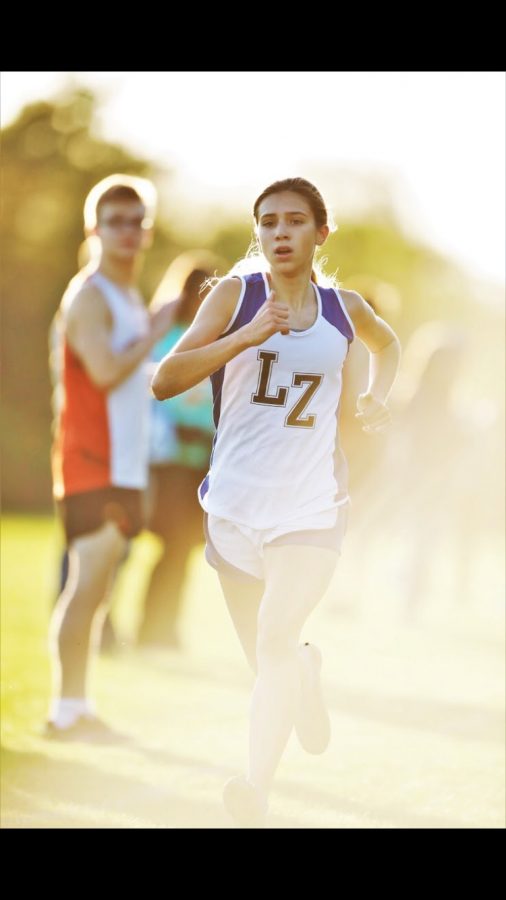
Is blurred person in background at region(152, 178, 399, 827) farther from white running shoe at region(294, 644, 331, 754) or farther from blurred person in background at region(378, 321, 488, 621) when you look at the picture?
blurred person in background at region(378, 321, 488, 621)

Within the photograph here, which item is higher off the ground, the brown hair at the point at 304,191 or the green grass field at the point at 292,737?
the brown hair at the point at 304,191

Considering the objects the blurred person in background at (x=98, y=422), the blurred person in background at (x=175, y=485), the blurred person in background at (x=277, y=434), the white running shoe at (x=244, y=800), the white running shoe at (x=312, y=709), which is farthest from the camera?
the blurred person in background at (x=175, y=485)

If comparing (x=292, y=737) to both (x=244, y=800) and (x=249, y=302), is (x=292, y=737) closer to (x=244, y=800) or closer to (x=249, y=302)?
(x=244, y=800)

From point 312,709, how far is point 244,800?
1.56ft

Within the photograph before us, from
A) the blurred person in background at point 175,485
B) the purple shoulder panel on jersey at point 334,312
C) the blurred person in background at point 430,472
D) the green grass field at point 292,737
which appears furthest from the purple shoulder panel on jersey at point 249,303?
the blurred person in background at point 430,472

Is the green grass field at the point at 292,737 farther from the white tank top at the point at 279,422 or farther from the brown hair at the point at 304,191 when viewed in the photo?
the brown hair at the point at 304,191

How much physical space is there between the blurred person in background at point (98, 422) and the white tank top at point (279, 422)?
1.97 m

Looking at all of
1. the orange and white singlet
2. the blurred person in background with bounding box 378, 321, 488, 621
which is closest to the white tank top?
the orange and white singlet

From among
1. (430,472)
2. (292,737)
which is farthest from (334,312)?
(430,472)

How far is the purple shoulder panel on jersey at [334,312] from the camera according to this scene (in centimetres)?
357

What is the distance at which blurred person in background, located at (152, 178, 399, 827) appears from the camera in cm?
347

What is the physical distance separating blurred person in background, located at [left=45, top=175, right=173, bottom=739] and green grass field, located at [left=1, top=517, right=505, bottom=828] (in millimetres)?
411
